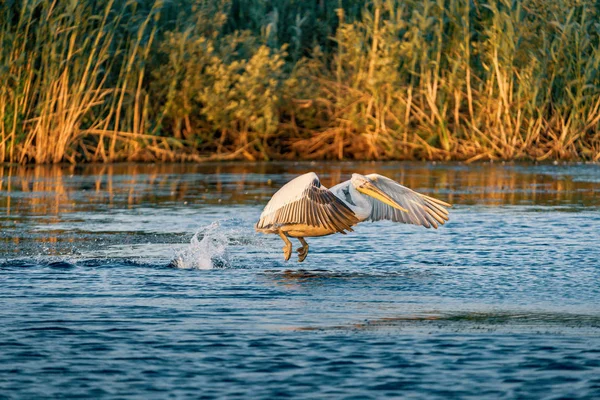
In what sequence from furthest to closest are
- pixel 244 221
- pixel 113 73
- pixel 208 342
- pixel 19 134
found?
pixel 113 73 < pixel 19 134 < pixel 244 221 < pixel 208 342

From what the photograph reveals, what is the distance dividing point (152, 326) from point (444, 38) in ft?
72.8

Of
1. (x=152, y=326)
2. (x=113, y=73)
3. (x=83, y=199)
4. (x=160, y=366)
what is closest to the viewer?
(x=160, y=366)

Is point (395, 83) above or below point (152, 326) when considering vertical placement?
above

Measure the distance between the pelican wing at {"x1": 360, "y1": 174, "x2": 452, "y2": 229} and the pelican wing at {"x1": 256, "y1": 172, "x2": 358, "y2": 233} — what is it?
637mm

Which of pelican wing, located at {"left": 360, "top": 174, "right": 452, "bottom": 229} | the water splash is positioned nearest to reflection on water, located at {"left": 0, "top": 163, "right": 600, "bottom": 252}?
the water splash

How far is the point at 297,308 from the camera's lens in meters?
8.26

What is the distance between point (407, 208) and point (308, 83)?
19.4 meters

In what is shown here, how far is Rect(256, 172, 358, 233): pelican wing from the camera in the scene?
9609 millimetres

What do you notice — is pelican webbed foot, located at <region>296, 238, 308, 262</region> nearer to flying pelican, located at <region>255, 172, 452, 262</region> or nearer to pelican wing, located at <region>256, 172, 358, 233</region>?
flying pelican, located at <region>255, 172, 452, 262</region>

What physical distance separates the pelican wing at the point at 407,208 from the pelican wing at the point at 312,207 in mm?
637

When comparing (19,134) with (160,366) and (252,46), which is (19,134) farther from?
(160,366)

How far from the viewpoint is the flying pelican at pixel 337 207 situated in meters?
9.66

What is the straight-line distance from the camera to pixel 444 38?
28734mm

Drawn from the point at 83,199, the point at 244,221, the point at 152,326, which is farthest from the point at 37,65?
the point at 152,326
